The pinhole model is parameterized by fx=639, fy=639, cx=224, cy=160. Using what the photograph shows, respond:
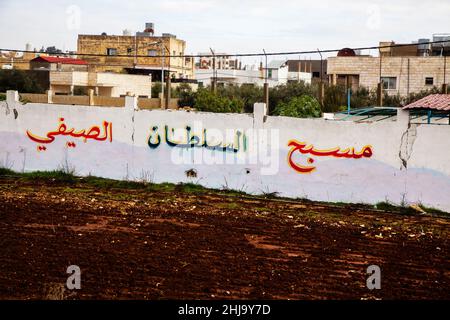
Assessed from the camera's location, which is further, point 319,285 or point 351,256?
point 351,256

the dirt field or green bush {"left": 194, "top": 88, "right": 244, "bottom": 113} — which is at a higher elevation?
green bush {"left": 194, "top": 88, "right": 244, "bottom": 113}

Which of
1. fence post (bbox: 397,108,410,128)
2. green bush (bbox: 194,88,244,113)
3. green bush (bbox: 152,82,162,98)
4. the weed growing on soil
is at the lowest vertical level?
the weed growing on soil

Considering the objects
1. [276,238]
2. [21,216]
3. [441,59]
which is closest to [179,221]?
[276,238]

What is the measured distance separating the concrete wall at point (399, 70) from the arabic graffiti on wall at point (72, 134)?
103 feet

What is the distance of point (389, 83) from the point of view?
169 feet

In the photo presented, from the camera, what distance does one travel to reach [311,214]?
16.9m

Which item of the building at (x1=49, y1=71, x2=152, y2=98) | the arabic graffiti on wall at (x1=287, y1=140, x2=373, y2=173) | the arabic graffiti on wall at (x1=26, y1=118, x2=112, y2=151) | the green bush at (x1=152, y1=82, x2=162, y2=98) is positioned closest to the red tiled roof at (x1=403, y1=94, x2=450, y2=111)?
the arabic graffiti on wall at (x1=287, y1=140, x2=373, y2=173)

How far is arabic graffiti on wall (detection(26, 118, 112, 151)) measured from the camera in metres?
21.8

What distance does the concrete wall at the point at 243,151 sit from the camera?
699 inches

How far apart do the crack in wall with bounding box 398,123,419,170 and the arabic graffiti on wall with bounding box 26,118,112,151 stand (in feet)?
31.7

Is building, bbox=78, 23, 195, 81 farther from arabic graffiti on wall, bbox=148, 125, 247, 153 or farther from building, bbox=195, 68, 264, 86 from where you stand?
arabic graffiti on wall, bbox=148, 125, 247, 153

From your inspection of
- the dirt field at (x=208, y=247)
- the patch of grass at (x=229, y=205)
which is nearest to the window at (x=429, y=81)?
the dirt field at (x=208, y=247)
